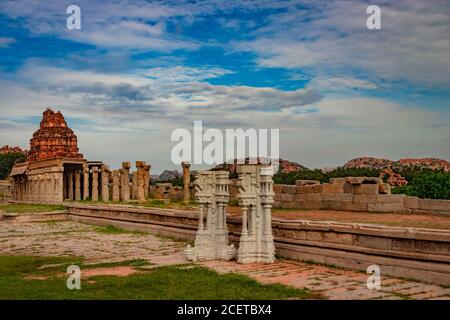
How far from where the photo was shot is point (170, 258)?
40.1 feet

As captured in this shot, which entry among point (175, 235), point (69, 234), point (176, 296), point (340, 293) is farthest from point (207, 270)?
point (69, 234)

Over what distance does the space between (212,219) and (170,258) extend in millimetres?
1337

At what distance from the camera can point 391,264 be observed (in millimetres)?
9305

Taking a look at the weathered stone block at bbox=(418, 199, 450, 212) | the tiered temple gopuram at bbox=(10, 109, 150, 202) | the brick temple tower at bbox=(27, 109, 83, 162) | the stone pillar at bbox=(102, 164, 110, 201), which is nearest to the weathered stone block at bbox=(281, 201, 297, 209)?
the weathered stone block at bbox=(418, 199, 450, 212)

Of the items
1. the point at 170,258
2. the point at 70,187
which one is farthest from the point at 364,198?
the point at 70,187

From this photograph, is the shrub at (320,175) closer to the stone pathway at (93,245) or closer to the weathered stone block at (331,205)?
the weathered stone block at (331,205)

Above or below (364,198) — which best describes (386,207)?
below

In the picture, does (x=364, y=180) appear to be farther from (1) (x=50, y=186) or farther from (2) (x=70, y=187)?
(2) (x=70, y=187)

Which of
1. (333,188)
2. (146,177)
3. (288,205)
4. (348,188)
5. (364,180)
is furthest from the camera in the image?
(146,177)

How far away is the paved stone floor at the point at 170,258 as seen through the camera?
8148 mm

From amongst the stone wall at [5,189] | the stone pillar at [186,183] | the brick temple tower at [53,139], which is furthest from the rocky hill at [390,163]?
the stone wall at [5,189]
